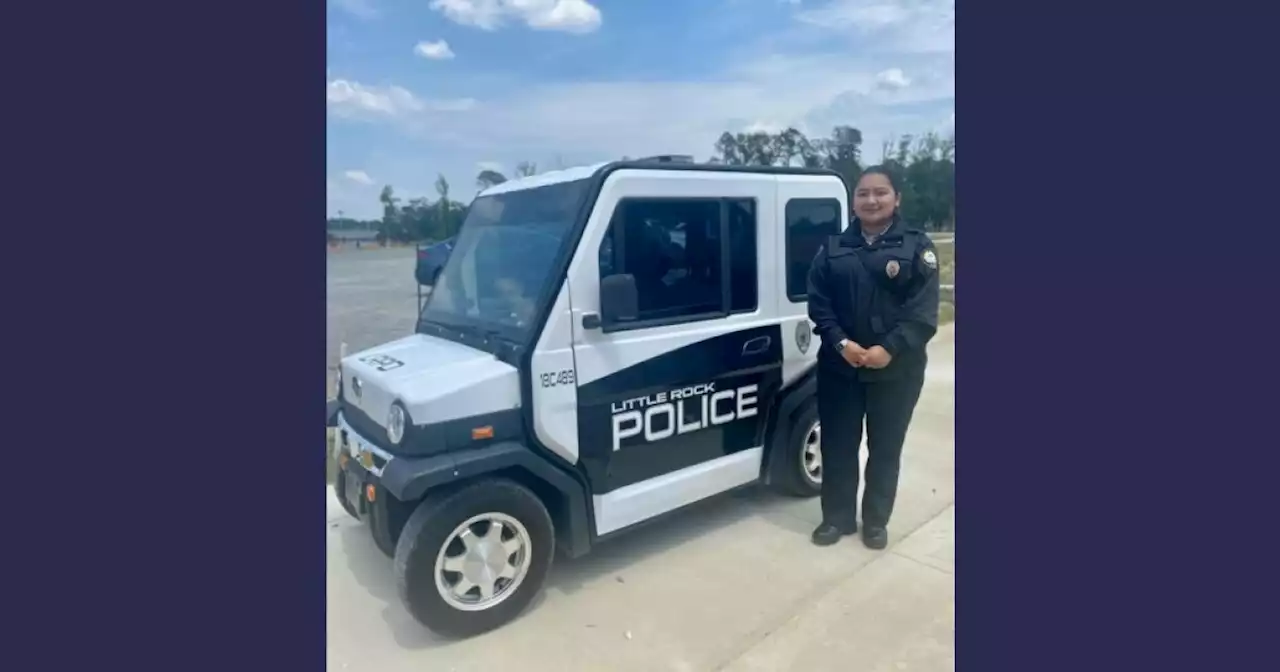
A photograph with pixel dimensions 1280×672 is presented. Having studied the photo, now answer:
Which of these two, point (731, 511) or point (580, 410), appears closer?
point (580, 410)

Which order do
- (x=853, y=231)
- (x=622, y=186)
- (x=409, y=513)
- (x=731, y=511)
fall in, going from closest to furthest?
(x=409, y=513) < (x=622, y=186) < (x=853, y=231) < (x=731, y=511)

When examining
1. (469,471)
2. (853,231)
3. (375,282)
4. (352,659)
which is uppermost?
(853,231)

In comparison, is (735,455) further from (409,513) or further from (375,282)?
(375,282)

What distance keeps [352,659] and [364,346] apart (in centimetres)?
148

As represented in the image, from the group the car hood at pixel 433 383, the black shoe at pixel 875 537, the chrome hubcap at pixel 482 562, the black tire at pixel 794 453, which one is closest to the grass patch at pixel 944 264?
the black tire at pixel 794 453

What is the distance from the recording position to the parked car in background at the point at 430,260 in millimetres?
3908

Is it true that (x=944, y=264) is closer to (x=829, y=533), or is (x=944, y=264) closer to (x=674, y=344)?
(x=674, y=344)

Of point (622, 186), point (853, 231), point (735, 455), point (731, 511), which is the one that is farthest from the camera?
point (731, 511)

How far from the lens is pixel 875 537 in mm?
3615

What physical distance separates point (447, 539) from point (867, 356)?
2.00 m

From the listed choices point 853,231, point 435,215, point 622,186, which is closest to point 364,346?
point 435,215

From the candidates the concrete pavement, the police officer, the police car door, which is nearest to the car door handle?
the police car door

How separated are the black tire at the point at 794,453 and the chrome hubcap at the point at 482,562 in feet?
5.13

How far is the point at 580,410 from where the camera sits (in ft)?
10.2
